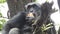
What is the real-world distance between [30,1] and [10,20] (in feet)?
1.38

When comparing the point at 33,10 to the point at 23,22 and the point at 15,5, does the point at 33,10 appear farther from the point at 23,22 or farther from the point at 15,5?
the point at 15,5

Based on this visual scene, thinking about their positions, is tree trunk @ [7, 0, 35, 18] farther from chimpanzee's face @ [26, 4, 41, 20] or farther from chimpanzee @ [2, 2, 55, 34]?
chimpanzee's face @ [26, 4, 41, 20]

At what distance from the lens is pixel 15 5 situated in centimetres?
356

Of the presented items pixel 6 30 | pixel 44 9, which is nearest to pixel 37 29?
pixel 44 9

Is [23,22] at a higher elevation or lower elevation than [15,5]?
lower

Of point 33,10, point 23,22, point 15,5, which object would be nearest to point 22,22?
point 23,22

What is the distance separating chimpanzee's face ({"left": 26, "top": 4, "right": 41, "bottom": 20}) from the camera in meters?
3.02

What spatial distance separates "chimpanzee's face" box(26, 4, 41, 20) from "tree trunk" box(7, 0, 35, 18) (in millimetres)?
234

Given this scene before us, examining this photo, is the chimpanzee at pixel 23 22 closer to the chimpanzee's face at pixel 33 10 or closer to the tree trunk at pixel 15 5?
the chimpanzee's face at pixel 33 10

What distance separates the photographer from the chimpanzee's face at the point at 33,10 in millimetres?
3016

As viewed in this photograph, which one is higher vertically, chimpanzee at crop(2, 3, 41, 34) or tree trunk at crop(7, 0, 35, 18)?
tree trunk at crop(7, 0, 35, 18)

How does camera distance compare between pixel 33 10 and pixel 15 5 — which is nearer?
pixel 33 10

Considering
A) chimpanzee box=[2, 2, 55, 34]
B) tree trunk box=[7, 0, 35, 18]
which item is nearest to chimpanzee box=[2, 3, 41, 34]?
chimpanzee box=[2, 2, 55, 34]

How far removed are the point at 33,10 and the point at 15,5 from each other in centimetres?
45
